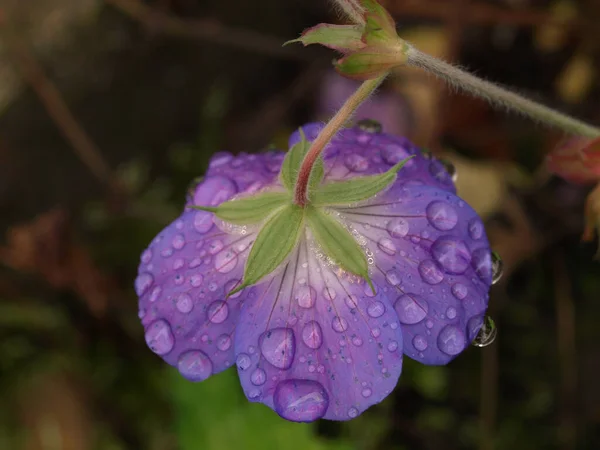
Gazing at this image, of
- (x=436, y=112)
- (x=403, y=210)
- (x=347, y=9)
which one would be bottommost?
(x=436, y=112)

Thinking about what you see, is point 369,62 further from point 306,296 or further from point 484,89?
point 306,296

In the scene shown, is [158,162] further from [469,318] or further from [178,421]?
[469,318]

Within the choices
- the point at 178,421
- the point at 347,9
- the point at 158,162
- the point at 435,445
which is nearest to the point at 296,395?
the point at 347,9

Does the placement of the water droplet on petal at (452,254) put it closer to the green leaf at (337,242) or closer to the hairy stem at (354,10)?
the green leaf at (337,242)

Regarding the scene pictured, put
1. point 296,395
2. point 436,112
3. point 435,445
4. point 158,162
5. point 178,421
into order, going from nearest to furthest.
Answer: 1. point 296,395
2. point 178,421
3. point 435,445
4. point 436,112
5. point 158,162

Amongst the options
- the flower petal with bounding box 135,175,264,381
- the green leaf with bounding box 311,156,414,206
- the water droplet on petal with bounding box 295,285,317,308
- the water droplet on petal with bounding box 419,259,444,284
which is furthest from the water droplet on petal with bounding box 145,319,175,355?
the water droplet on petal with bounding box 419,259,444,284

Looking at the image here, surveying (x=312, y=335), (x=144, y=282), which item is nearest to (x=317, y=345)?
(x=312, y=335)

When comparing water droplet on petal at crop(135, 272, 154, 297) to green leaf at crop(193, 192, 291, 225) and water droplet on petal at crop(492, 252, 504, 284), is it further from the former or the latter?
water droplet on petal at crop(492, 252, 504, 284)
